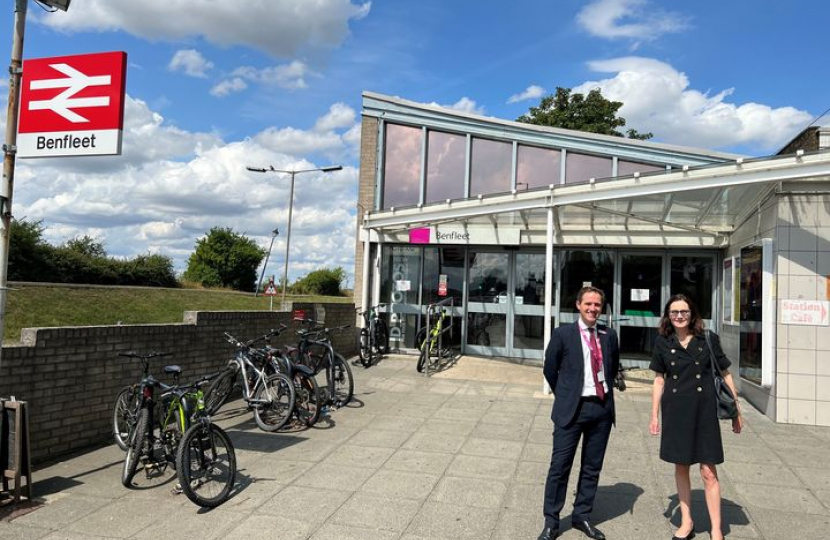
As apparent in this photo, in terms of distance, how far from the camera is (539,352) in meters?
12.2

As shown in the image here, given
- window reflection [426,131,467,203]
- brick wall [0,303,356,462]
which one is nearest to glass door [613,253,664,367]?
window reflection [426,131,467,203]

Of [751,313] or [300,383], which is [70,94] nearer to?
[300,383]

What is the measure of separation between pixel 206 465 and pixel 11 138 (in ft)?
9.83

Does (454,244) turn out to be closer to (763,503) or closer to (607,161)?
(607,161)

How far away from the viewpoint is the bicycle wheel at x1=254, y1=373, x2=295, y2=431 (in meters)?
6.62

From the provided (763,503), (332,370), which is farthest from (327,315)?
(763,503)

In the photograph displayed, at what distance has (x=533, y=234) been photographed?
12.0 metres

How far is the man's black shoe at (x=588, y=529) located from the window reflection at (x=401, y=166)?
958 cm

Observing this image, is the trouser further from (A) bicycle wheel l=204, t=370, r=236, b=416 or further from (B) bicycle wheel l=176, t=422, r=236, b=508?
(A) bicycle wheel l=204, t=370, r=236, b=416

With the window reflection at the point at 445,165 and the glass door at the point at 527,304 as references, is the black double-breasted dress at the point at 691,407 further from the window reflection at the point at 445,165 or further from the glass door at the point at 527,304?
the window reflection at the point at 445,165

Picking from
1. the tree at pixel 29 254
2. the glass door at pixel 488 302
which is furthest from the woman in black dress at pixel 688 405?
the tree at pixel 29 254

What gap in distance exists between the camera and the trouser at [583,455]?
392 cm

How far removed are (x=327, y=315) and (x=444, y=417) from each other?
459cm

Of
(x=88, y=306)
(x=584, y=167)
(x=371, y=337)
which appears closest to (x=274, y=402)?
(x=371, y=337)
